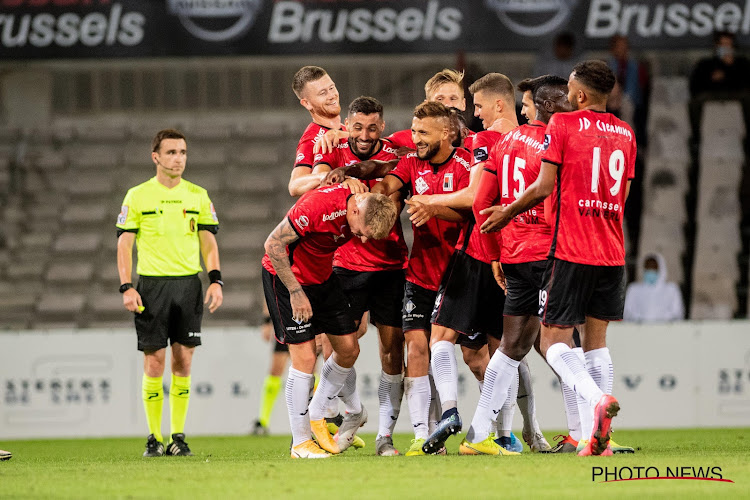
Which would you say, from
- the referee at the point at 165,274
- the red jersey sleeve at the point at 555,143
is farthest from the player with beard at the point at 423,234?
the referee at the point at 165,274

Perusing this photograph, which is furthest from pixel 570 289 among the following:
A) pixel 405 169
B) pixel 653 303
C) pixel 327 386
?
pixel 653 303

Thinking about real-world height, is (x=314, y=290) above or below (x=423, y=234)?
below

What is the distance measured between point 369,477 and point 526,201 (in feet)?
5.79

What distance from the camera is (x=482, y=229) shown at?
6.71 m

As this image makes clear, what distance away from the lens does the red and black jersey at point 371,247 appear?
763 centimetres

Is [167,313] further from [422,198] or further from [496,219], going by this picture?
[496,219]

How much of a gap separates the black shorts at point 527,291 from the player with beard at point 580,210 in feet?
0.97

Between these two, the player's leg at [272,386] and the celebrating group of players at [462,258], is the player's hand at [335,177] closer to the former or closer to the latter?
the celebrating group of players at [462,258]

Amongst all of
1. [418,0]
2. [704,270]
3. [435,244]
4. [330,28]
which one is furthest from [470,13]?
[435,244]

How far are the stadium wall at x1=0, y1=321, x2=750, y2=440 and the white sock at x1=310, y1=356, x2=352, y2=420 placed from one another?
374 centimetres

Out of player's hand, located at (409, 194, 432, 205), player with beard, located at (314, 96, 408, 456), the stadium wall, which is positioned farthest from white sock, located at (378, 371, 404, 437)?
the stadium wall

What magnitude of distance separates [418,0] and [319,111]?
20.0ft

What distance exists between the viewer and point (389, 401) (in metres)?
7.59

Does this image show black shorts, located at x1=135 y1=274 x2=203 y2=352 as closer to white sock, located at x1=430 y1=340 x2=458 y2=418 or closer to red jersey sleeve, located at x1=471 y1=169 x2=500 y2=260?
white sock, located at x1=430 y1=340 x2=458 y2=418
